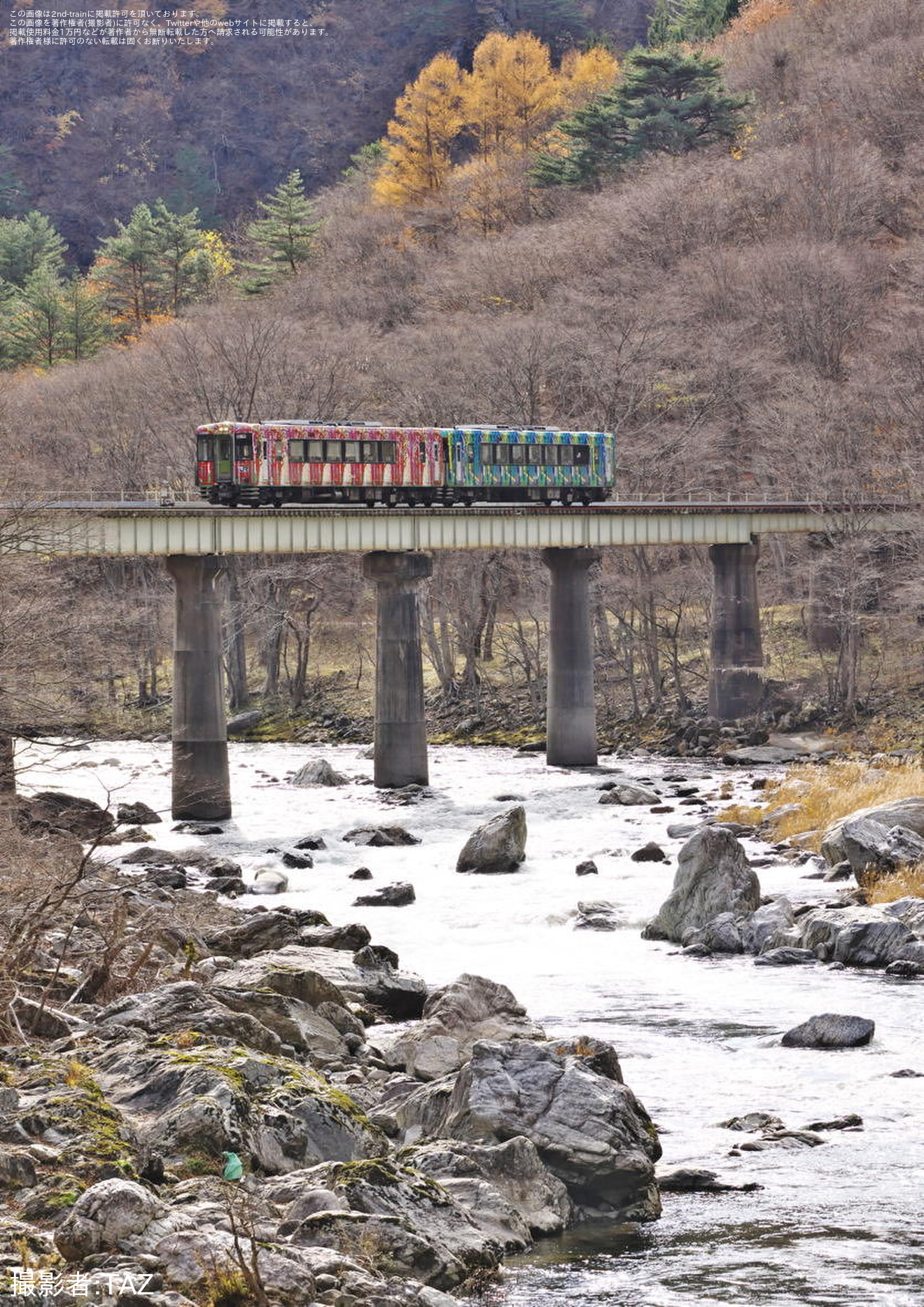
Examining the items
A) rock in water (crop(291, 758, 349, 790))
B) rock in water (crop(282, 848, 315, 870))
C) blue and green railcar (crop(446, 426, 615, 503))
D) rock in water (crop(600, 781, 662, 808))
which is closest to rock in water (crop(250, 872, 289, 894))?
rock in water (crop(282, 848, 315, 870))

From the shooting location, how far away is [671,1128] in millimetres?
20250

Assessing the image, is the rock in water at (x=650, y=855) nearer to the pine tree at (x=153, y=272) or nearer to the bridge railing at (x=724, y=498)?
the bridge railing at (x=724, y=498)

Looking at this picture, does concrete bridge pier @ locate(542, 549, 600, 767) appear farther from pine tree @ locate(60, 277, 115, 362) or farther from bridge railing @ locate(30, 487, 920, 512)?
pine tree @ locate(60, 277, 115, 362)

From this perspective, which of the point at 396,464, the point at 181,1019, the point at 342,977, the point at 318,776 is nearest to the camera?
the point at 181,1019

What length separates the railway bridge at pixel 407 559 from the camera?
2094 inches

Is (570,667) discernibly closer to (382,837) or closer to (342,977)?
(382,837)

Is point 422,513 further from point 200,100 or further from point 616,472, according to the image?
point 200,100

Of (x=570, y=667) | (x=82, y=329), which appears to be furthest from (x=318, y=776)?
(x=82, y=329)

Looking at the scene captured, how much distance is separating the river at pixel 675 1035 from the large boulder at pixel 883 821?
1.17m

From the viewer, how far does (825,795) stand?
48.6 m

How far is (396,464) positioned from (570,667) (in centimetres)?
939

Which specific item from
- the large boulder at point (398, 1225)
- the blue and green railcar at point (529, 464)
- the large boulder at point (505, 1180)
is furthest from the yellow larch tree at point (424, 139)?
the large boulder at point (398, 1225)

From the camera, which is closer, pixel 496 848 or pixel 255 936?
pixel 255 936

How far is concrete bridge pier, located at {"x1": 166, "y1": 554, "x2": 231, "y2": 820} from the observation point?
53.0 metres
